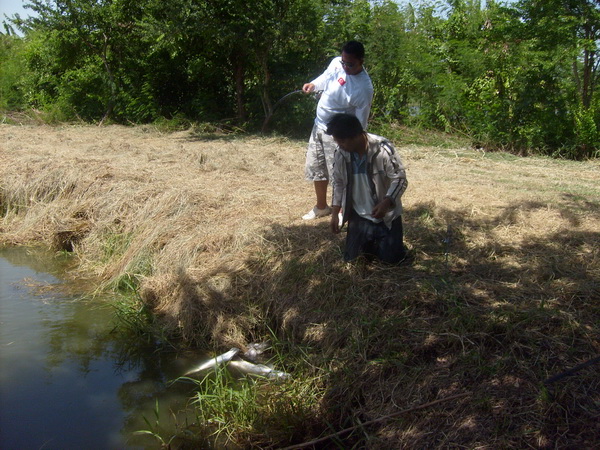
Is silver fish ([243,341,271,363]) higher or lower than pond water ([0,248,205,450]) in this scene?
higher

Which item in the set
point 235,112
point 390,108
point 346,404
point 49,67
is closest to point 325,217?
point 346,404

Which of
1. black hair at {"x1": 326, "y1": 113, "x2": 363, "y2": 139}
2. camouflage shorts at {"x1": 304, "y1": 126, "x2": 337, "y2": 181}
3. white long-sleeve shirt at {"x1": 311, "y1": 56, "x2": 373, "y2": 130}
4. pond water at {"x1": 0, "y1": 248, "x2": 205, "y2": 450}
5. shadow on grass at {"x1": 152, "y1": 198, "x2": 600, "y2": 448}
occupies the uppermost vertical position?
white long-sleeve shirt at {"x1": 311, "y1": 56, "x2": 373, "y2": 130}

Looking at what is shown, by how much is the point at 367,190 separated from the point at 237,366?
161 centimetres

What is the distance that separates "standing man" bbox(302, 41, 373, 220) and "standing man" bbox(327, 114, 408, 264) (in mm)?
839

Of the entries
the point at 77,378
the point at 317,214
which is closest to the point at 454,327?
the point at 317,214

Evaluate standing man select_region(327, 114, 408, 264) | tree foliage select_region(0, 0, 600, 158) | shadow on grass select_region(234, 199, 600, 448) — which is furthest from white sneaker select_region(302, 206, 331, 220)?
tree foliage select_region(0, 0, 600, 158)

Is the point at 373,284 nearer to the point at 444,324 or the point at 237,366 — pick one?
the point at 444,324

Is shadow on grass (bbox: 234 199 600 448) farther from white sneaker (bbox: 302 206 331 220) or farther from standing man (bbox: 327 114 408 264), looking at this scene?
white sneaker (bbox: 302 206 331 220)

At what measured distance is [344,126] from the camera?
3.92 metres

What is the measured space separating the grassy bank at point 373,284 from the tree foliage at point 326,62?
1996 mm

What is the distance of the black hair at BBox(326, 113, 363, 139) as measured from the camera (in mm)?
3918

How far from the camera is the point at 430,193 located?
20.6ft

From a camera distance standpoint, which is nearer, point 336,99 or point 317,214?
point 336,99

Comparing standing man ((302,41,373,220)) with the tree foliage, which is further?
the tree foliage
